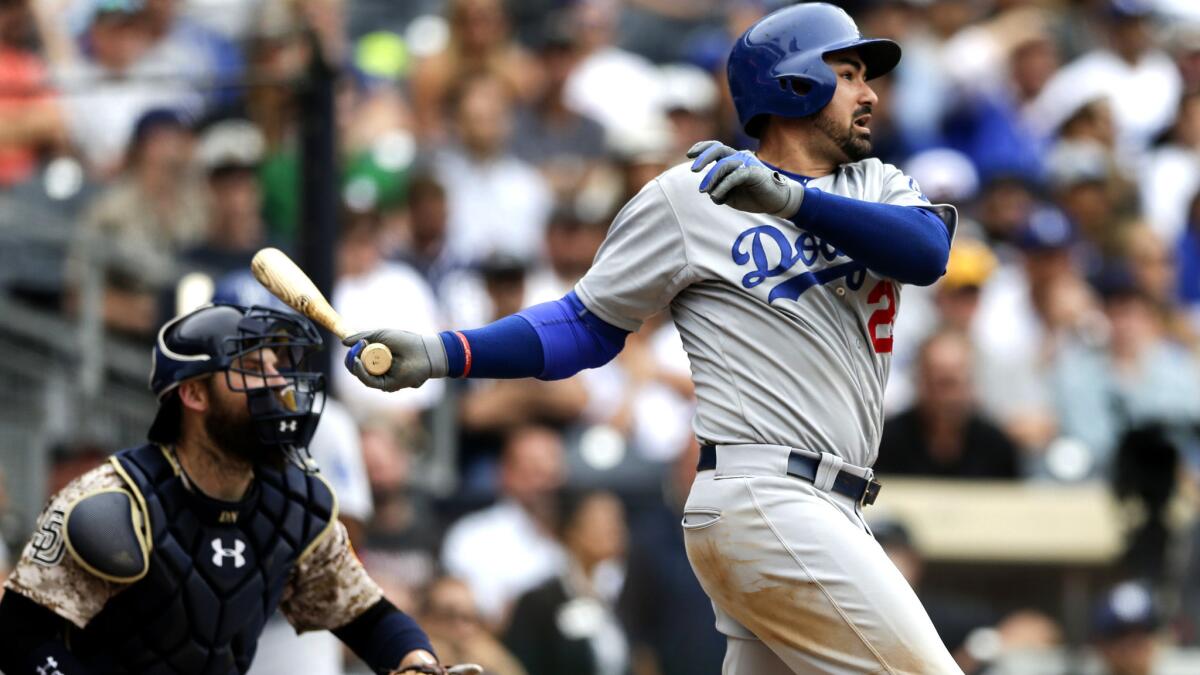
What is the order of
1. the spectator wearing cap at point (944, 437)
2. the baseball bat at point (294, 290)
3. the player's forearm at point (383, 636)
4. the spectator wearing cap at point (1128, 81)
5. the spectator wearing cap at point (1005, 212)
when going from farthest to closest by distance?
the spectator wearing cap at point (1128, 81), the spectator wearing cap at point (1005, 212), the spectator wearing cap at point (944, 437), the player's forearm at point (383, 636), the baseball bat at point (294, 290)

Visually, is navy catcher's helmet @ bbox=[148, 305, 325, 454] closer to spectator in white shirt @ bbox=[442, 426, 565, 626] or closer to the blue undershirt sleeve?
the blue undershirt sleeve

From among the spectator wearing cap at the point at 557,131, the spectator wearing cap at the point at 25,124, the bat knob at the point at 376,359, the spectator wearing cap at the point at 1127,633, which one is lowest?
the spectator wearing cap at the point at 1127,633

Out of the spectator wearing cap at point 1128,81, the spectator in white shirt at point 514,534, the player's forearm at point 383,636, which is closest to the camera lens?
the player's forearm at point 383,636

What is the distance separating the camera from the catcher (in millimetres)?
4223

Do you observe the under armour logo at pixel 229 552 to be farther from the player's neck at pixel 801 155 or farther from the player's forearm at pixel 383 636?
the player's neck at pixel 801 155

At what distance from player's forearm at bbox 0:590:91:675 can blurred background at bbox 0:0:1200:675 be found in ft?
5.12

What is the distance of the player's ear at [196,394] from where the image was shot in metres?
4.51

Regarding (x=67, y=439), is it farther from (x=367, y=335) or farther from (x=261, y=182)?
(x=367, y=335)

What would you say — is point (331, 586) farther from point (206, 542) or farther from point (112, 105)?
point (112, 105)

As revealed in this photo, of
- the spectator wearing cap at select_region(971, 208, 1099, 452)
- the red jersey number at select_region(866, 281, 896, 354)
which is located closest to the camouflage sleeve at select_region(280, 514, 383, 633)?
the red jersey number at select_region(866, 281, 896, 354)

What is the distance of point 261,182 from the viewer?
723 cm

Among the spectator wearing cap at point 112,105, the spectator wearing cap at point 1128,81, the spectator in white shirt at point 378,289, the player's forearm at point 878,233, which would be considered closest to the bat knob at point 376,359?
the player's forearm at point 878,233

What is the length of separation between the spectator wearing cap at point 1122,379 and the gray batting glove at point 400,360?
202 inches

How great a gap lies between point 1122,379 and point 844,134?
5135 mm
